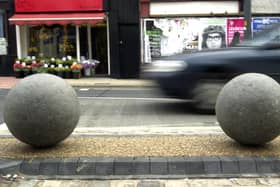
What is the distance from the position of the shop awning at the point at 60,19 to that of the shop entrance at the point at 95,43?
99 cm

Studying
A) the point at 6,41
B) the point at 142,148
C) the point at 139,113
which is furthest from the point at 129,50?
the point at 142,148

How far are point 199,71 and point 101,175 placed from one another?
428cm

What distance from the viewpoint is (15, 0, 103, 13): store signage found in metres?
19.8

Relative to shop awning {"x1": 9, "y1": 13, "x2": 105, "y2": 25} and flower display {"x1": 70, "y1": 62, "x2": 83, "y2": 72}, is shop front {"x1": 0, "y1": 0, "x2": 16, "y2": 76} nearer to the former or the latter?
shop awning {"x1": 9, "y1": 13, "x2": 105, "y2": 25}

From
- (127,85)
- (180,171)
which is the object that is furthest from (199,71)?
(127,85)

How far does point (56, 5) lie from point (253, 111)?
15.5m

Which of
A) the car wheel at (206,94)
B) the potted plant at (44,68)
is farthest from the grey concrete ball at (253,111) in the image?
the potted plant at (44,68)

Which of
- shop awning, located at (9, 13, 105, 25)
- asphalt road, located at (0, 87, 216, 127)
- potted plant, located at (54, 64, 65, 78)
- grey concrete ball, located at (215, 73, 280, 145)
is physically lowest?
potted plant, located at (54, 64, 65, 78)

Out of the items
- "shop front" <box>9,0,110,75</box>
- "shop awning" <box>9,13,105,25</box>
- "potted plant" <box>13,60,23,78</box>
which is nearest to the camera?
"shop awning" <box>9,13,105,25</box>

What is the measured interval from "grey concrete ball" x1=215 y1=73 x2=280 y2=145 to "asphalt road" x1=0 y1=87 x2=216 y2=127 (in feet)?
8.35

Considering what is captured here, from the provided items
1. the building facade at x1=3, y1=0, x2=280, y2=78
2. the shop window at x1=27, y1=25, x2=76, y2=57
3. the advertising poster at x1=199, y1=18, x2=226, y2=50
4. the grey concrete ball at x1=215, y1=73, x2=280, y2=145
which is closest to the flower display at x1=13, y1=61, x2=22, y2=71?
the building facade at x1=3, y1=0, x2=280, y2=78

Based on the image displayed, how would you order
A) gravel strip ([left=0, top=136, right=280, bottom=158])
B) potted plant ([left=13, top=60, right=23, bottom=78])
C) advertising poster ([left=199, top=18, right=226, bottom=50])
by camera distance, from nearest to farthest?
gravel strip ([left=0, top=136, right=280, bottom=158]) < advertising poster ([left=199, top=18, right=226, bottom=50]) < potted plant ([left=13, top=60, right=23, bottom=78])

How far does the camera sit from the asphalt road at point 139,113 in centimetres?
894

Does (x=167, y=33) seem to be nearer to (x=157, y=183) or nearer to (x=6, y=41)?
(x=6, y=41)
